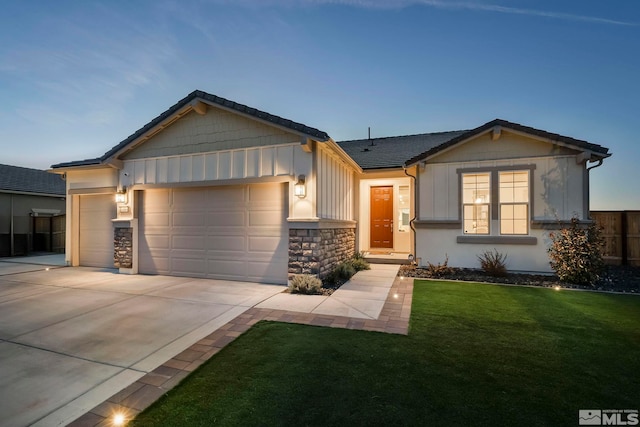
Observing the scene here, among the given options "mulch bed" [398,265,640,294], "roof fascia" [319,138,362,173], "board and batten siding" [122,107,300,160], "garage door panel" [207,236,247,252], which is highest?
"board and batten siding" [122,107,300,160]

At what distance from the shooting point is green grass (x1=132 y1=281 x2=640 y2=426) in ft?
A: 7.38

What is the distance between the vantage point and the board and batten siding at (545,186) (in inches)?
296

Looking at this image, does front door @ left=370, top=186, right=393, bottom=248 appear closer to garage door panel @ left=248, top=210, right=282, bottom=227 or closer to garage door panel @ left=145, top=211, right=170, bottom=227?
garage door panel @ left=248, top=210, right=282, bottom=227

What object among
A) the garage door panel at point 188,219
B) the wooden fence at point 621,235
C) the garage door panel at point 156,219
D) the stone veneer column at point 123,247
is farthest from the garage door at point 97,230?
the wooden fence at point 621,235

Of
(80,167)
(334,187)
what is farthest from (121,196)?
(334,187)

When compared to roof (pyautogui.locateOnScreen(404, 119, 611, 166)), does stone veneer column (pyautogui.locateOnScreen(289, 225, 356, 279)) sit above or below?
below

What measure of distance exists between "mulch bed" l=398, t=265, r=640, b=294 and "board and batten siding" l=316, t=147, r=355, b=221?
8.63 ft

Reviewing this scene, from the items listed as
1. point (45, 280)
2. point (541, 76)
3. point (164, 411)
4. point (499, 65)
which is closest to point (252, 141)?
point (164, 411)

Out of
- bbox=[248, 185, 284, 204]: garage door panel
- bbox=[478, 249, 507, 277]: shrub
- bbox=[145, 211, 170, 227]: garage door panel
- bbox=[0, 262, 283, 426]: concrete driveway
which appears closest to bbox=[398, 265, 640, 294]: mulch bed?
bbox=[478, 249, 507, 277]: shrub

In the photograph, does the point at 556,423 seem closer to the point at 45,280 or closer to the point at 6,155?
the point at 45,280

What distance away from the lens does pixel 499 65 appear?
417 inches

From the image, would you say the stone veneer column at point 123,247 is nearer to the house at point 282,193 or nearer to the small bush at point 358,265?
the house at point 282,193

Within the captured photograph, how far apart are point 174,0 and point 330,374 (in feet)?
35.3

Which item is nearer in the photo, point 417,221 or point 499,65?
point 417,221
